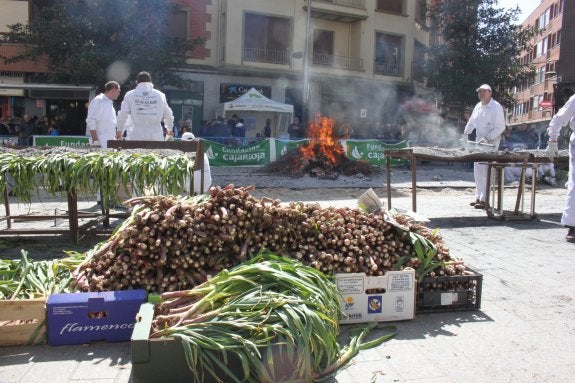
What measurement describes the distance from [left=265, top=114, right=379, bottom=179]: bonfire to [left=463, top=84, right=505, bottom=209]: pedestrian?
5.05 metres

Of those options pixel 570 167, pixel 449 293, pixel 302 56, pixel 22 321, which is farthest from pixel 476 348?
pixel 302 56

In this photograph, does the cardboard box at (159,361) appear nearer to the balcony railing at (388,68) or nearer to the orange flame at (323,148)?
the orange flame at (323,148)

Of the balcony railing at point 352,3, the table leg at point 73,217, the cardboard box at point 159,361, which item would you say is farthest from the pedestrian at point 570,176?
the balcony railing at point 352,3

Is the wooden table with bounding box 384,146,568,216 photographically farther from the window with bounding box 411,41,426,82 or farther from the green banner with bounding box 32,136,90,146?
the window with bounding box 411,41,426,82

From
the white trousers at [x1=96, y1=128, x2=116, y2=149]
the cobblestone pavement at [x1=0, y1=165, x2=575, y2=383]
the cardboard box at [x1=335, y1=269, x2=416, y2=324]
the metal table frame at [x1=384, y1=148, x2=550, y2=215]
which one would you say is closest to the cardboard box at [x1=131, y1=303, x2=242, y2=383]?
the cobblestone pavement at [x1=0, y1=165, x2=575, y2=383]

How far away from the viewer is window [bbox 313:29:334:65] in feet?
96.3

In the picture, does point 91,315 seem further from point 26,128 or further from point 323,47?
point 323,47

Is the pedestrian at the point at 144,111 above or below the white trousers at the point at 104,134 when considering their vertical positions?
above

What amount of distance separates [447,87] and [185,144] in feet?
71.9

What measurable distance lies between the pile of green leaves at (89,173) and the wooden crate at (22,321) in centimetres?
186

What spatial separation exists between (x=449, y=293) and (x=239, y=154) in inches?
497

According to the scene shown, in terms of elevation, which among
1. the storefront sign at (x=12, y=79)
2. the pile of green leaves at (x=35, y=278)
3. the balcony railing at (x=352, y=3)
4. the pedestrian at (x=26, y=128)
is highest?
the balcony railing at (x=352, y=3)

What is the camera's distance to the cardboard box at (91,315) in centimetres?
326

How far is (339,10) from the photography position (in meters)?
28.4
